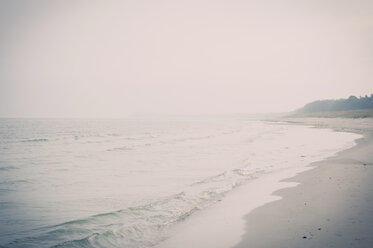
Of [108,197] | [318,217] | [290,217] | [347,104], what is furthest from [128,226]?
[347,104]

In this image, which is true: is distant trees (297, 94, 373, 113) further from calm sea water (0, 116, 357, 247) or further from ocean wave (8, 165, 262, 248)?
ocean wave (8, 165, 262, 248)

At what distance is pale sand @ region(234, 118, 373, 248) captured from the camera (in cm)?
488

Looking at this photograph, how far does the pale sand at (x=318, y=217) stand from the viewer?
488 centimetres

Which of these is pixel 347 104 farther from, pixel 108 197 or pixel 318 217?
pixel 108 197

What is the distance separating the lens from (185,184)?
11.2 meters

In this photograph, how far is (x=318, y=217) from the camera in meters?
6.07

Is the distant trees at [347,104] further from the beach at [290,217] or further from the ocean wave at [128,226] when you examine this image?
the ocean wave at [128,226]

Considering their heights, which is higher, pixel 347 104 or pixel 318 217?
pixel 347 104

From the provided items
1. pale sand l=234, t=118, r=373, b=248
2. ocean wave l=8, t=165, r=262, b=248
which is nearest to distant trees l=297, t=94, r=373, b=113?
pale sand l=234, t=118, r=373, b=248

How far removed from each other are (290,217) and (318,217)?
2.15 feet

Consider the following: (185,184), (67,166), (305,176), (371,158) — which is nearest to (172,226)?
(185,184)

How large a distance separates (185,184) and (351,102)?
164m

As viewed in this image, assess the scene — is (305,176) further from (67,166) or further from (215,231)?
(67,166)

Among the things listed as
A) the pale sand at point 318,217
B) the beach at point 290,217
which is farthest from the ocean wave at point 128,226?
the pale sand at point 318,217
